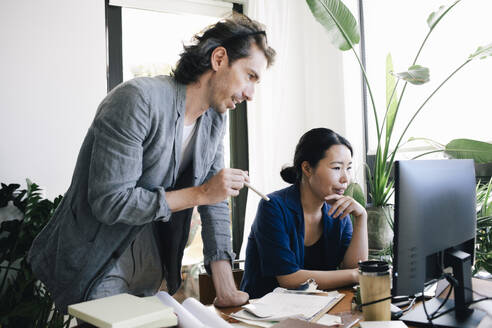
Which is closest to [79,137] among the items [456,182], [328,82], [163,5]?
[163,5]

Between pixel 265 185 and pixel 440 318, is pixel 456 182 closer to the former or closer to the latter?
pixel 440 318

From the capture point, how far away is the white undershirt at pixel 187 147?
1.45m

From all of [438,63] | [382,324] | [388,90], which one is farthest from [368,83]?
[382,324]

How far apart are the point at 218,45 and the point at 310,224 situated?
890mm

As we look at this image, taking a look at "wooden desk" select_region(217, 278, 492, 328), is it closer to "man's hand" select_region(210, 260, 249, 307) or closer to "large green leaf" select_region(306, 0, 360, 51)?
"man's hand" select_region(210, 260, 249, 307)

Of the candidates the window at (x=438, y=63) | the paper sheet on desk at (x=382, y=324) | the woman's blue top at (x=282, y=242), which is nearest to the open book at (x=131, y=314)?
the paper sheet on desk at (x=382, y=324)

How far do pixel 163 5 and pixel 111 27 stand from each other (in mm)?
401

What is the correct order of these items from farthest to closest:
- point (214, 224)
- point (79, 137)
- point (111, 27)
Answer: point (111, 27) < point (79, 137) < point (214, 224)

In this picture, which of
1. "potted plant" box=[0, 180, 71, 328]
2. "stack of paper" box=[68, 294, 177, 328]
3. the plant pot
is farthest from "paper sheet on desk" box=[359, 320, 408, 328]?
"potted plant" box=[0, 180, 71, 328]

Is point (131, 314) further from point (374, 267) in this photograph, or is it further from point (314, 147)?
point (314, 147)

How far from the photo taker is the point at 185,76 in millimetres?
1369

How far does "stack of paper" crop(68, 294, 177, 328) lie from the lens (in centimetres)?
73

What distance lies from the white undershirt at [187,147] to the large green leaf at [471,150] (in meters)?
1.37

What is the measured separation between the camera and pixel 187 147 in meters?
1.46
